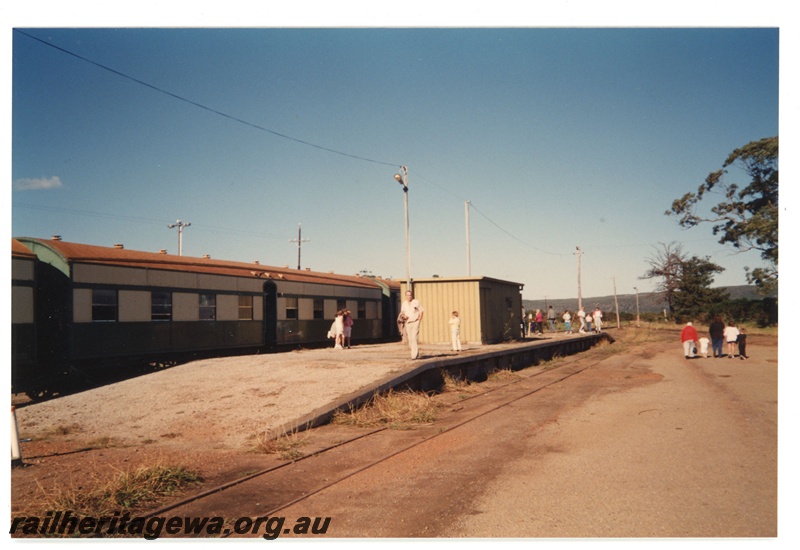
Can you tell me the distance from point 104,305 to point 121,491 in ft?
27.7

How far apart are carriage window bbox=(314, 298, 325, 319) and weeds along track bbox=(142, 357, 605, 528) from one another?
1070 cm

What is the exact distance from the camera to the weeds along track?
4.88 m

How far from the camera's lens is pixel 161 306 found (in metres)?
13.6

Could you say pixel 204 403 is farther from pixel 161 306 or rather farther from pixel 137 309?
pixel 161 306

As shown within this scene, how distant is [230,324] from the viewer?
51.5 ft

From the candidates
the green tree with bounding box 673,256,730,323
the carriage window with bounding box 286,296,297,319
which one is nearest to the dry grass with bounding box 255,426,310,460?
the carriage window with bounding box 286,296,297,319

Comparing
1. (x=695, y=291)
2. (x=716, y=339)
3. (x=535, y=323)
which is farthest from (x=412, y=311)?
(x=695, y=291)

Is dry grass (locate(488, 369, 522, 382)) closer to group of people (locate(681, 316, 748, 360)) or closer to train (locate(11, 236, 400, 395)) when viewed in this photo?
train (locate(11, 236, 400, 395))

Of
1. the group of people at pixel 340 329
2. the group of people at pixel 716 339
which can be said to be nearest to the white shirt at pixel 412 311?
the group of people at pixel 340 329

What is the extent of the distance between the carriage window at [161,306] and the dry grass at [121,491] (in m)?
8.55

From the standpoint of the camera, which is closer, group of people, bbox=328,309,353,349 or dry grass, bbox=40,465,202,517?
dry grass, bbox=40,465,202,517

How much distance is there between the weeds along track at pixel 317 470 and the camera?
16.0 feet

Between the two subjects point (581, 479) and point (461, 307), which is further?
point (461, 307)

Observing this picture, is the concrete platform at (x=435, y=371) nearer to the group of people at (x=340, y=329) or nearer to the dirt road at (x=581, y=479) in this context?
the dirt road at (x=581, y=479)
